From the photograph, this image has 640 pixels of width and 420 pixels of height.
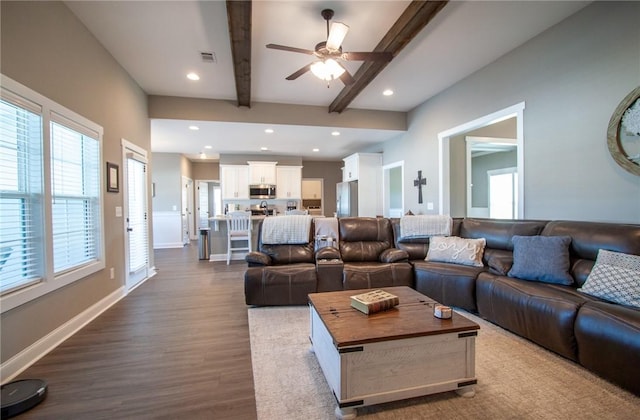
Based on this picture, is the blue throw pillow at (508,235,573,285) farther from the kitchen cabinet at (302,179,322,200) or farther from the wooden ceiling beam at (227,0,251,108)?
the kitchen cabinet at (302,179,322,200)

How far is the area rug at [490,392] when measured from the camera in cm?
152

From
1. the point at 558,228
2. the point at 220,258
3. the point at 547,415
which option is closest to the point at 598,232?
the point at 558,228

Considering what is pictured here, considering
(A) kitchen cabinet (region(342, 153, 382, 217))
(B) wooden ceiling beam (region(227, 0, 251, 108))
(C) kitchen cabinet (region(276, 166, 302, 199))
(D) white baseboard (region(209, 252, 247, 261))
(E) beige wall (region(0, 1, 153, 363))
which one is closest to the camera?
(E) beige wall (region(0, 1, 153, 363))

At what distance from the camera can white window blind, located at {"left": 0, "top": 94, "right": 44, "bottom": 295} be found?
1.90 meters

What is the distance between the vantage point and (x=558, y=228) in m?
2.58

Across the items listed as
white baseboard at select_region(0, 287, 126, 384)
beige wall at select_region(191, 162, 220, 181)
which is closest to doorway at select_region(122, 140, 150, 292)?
white baseboard at select_region(0, 287, 126, 384)

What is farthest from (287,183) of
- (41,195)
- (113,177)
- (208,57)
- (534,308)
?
(534,308)

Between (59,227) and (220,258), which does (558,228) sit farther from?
(220,258)

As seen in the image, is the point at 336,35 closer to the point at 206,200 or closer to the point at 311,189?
the point at 311,189

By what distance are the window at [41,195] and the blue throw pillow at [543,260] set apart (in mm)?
3926

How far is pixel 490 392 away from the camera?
1.67 meters

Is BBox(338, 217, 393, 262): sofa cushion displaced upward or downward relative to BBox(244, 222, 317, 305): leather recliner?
upward

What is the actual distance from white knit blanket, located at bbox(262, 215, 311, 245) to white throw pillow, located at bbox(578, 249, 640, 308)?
8.81ft

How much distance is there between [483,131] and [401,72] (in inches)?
81.4
